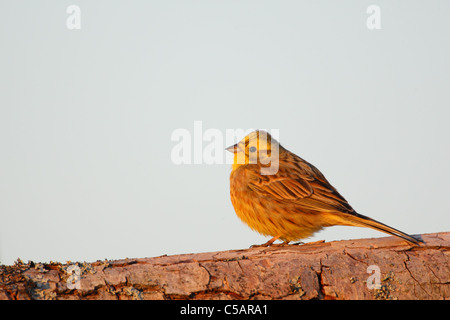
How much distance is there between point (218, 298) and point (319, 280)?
3.47ft

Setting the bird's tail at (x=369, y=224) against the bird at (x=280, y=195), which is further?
the bird at (x=280, y=195)

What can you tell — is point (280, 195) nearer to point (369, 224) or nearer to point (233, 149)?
point (233, 149)

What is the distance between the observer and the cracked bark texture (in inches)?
194

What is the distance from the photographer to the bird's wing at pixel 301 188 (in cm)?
A: 738

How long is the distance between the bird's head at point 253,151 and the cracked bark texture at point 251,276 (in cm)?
332

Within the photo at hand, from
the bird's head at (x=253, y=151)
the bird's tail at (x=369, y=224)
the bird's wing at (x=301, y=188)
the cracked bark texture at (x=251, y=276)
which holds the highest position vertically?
the bird's head at (x=253, y=151)

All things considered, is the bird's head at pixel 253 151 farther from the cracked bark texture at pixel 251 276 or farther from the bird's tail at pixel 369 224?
the cracked bark texture at pixel 251 276

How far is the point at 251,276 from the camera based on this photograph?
16.7 feet

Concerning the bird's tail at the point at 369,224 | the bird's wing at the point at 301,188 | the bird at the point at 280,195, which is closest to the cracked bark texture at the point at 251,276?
the bird's tail at the point at 369,224

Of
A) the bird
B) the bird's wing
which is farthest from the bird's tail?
the bird's wing

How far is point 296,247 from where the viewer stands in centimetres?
571

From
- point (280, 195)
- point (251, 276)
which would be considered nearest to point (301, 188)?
point (280, 195)

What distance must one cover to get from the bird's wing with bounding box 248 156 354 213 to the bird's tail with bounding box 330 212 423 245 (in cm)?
16
